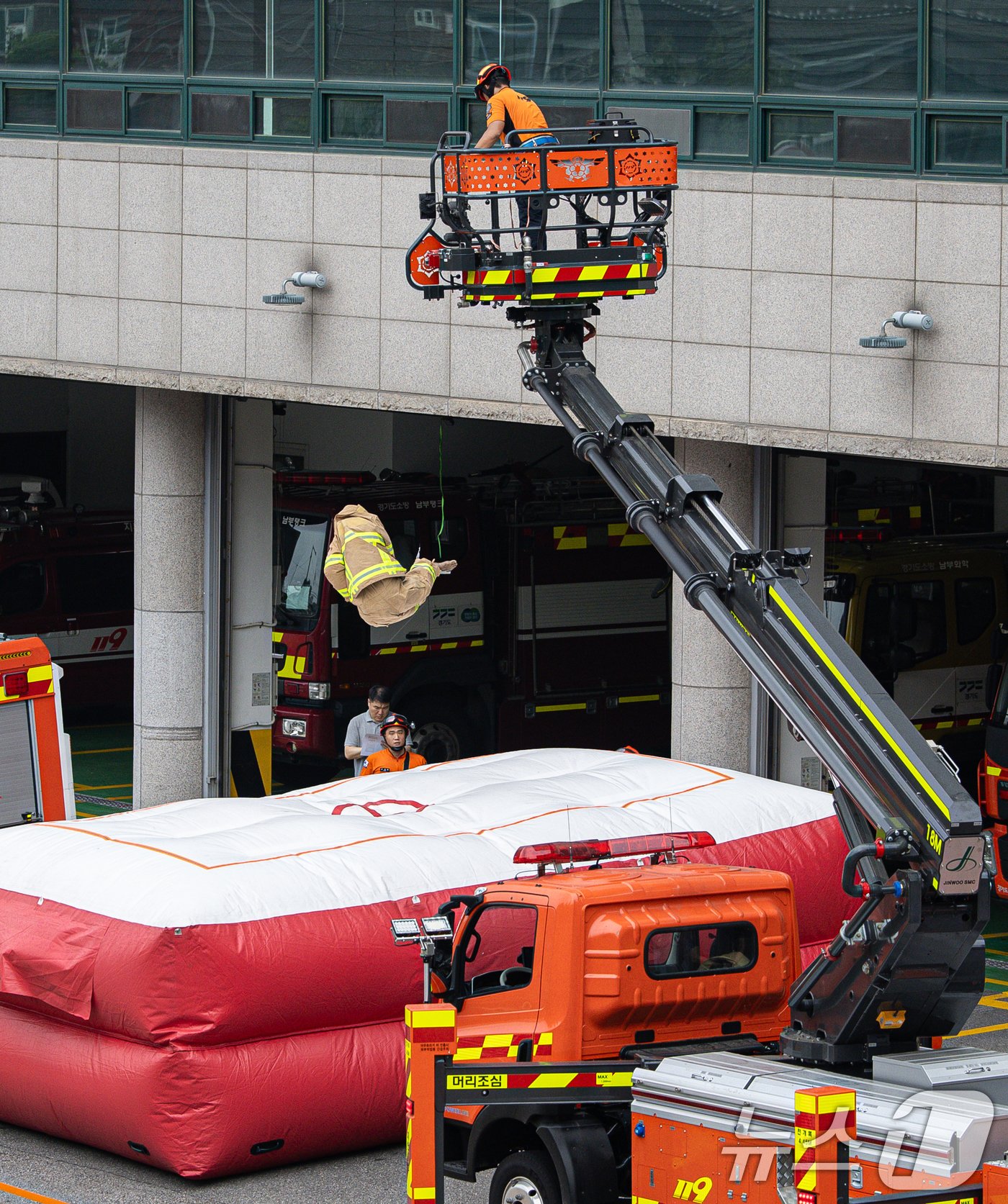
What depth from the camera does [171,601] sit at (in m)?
18.8

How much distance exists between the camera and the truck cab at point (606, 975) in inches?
346

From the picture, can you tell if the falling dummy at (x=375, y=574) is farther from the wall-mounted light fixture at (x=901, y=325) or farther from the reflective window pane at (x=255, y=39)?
the reflective window pane at (x=255, y=39)

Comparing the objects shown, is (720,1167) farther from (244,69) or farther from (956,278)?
(244,69)

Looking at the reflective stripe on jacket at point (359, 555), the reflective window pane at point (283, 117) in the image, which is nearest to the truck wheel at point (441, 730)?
the reflective window pane at point (283, 117)

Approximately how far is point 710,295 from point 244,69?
18.4 ft

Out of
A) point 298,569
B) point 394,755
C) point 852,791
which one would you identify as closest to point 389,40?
point 298,569

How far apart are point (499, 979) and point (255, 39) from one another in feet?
37.5

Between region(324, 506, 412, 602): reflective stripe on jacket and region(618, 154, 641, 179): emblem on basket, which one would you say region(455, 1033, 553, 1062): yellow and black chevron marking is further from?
region(618, 154, 641, 179): emblem on basket

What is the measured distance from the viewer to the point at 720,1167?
309 inches

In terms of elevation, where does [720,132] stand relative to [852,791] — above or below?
above

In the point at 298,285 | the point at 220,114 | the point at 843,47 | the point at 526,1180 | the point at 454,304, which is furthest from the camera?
the point at 220,114

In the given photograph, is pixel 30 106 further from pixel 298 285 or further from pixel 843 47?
pixel 843 47

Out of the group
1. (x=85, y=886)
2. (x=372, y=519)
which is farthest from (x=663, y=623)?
(x=85, y=886)

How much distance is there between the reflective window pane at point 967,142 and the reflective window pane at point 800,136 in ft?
2.97
